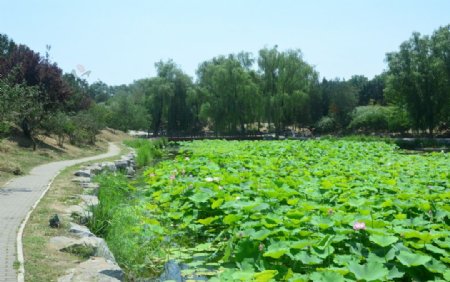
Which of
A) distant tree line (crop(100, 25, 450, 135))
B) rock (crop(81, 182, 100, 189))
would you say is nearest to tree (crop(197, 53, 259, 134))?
distant tree line (crop(100, 25, 450, 135))

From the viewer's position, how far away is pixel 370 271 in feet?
10.9

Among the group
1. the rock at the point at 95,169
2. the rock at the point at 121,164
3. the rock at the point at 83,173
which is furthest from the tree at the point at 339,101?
the rock at the point at 83,173

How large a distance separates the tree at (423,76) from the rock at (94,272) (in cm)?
3525

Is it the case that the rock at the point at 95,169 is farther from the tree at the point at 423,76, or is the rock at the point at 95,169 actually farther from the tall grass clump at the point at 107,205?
the tree at the point at 423,76

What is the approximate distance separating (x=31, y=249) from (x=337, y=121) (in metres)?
46.5

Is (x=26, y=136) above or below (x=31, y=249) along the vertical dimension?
above

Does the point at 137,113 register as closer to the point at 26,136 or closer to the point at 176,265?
the point at 26,136

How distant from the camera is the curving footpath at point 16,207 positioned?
441cm

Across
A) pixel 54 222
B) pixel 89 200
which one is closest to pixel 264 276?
pixel 54 222

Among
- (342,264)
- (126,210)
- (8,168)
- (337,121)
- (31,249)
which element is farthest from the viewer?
(337,121)

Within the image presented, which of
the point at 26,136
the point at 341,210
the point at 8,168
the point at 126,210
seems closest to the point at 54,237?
the point at 126,210

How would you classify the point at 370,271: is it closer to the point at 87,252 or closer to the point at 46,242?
the point at 87,252

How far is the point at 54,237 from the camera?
546cm

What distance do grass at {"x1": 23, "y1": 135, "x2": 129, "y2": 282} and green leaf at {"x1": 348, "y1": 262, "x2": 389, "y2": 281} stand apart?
263 cm
